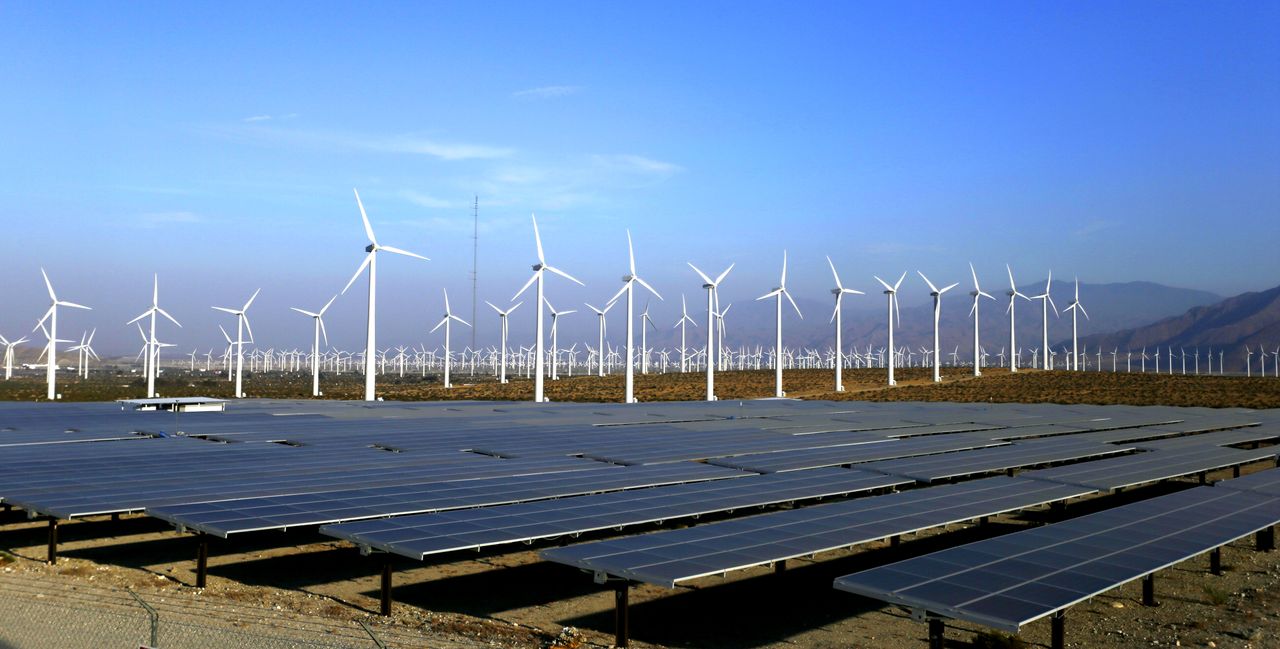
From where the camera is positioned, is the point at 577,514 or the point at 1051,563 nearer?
the point at 1051,563

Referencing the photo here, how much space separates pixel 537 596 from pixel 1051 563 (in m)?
9.83

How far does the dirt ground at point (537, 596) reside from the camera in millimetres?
17438

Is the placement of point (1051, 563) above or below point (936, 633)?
above

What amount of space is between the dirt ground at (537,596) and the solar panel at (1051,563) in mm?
1356

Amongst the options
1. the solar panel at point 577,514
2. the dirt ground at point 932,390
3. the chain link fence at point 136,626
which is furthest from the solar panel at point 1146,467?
the dirt ground at point 932,390

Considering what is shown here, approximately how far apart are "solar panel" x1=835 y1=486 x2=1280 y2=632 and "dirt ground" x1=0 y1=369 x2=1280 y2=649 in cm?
136

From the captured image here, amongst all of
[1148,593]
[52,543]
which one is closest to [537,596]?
[52,543]

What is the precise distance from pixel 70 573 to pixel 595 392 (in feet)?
318

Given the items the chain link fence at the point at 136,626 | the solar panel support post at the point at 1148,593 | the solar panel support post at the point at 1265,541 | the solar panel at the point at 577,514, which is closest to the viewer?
the chain link fence at the point at 136,626

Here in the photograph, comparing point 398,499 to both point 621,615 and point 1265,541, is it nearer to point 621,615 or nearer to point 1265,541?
point 621,615

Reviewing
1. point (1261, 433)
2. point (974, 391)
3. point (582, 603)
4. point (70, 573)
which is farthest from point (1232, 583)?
point (974, 391)

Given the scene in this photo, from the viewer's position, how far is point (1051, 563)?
1692 centimetres

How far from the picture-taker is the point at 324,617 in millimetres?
17859

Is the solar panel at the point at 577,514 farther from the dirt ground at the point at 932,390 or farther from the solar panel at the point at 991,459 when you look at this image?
the dirt ground at the point at 932,390
